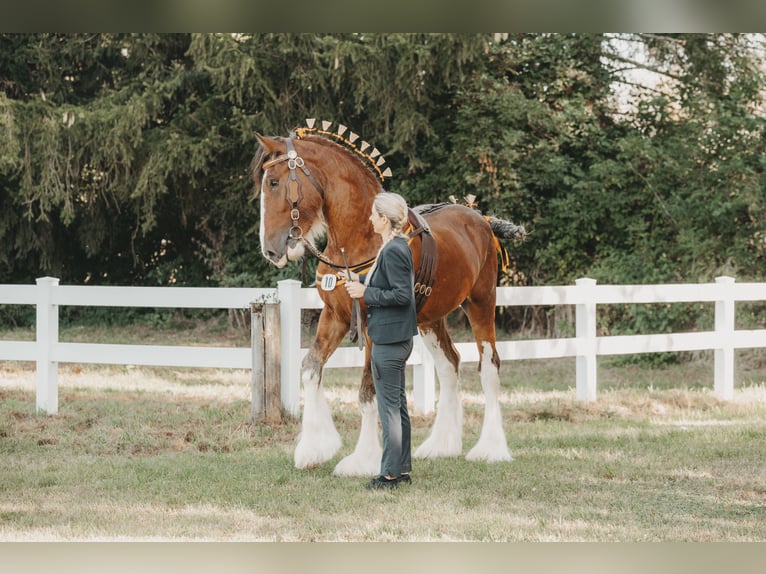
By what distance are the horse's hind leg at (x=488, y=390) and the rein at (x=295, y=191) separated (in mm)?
1367

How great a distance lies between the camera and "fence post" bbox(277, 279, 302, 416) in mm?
7637

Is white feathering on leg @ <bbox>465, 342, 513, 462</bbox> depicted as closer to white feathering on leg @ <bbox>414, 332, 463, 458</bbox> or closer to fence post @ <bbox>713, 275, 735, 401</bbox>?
white feathering on leg @ <bbox>414, 332, 463, 458</bbox>

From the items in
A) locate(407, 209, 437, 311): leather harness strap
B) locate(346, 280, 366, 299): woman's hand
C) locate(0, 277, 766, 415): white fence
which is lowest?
locate(0, 277, 766, 415): white fence

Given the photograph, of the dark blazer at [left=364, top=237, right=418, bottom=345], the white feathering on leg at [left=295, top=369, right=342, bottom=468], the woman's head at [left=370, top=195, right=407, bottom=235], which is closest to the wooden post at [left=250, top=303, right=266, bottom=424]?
the white feathering on leg at [left=295, top=369, right=342, bottom=468]

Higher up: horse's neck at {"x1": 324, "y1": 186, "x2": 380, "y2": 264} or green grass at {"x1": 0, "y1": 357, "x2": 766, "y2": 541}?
horse's neck at {"x1": 324, "y1": 186, "x2": 380, "y2": 264}

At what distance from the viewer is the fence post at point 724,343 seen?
972 cm

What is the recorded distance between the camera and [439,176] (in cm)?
1488

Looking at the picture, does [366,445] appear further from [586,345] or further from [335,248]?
[586,345]

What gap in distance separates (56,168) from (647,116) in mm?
9417

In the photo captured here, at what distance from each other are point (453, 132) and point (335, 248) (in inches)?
373

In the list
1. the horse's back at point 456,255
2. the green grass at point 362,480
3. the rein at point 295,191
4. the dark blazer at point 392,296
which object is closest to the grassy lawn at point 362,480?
the green grass at point 362,480

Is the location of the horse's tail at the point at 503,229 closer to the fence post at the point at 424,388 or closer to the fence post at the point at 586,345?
the fence post at the point at 424,388
